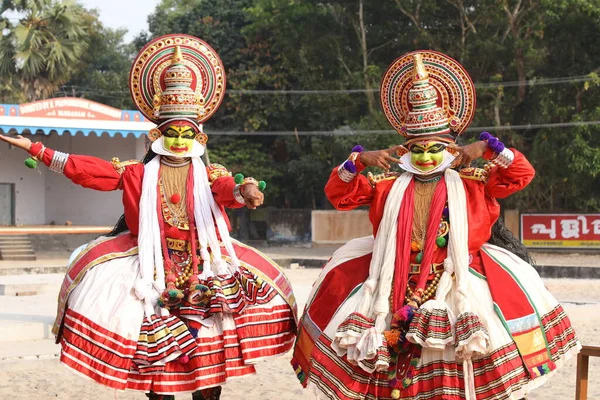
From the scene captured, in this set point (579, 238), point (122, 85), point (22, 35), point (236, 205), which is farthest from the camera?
point (122, 85)

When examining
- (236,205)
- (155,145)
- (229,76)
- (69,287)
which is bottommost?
(69,287)

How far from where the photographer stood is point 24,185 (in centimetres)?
2783

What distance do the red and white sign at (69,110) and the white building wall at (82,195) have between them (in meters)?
3.54

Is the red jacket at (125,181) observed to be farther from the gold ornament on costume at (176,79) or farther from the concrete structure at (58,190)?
the concrete structure at (58,190)

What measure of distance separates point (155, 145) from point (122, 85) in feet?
96.5

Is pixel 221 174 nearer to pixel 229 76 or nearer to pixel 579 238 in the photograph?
pixel 579 238

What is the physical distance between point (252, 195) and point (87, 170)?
3.81 feet

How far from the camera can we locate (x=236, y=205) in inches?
250

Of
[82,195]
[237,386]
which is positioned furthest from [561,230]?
[237,386]

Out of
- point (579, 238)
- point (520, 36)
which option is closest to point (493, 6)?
point (520, 36)

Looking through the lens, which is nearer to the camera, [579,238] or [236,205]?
[236,205]

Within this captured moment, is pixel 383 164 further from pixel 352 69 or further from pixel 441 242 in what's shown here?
pixel 352 69

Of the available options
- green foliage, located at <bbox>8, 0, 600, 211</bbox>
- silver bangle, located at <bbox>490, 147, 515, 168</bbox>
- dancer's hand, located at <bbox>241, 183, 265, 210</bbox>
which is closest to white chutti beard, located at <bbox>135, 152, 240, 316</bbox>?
dancer's hand, located at <bbox>241, 183, 265, 210</bbox>

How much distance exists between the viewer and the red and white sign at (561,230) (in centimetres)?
2225
